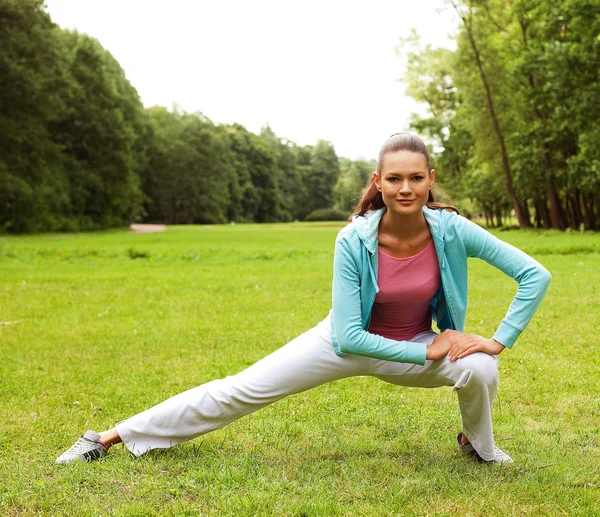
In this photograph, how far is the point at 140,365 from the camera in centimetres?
772

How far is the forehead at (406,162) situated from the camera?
3771mm

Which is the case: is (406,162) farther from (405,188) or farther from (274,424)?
(274,424)

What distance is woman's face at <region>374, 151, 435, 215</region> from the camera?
378 cm

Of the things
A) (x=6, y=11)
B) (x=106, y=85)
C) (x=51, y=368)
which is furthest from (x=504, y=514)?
(x=106, y=85)

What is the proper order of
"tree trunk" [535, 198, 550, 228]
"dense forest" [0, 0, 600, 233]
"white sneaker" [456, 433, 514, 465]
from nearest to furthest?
"white sneaker" [456, 433, 514, 465] < "dense forest" [0, 0, 600, 233] < "tree trunk" [535, 198, 550, 228]

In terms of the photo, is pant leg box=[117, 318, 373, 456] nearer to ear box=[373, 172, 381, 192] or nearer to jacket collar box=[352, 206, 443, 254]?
jacket collar box=[352, 206, 443, 254]

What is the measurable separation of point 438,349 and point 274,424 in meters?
1.90

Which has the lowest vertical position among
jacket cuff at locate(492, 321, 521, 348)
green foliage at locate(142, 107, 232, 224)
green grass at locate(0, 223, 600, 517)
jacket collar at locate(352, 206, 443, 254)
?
green grass at locate(0, 223, 600, 517)

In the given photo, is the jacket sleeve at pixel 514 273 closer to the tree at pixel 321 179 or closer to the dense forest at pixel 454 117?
the dense forest at pixel 454 117

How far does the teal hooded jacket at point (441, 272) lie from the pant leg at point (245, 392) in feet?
0.47

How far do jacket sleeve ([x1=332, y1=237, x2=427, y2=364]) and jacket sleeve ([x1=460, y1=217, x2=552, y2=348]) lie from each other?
52 cm

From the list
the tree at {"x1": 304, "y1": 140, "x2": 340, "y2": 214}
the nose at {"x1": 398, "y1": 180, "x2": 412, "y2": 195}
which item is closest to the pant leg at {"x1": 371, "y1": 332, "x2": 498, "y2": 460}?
the nose at {"x1": 398, "y1": 180, "x2": 412, "y2": 195}

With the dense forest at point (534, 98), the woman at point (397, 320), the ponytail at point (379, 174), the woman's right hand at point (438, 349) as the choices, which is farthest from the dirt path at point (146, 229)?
the woman's right hand at point (438, 349)

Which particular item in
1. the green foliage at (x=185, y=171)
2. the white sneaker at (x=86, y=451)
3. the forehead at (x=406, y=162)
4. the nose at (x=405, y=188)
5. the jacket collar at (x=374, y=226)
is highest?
the green foliage at (x=185, y=171)
